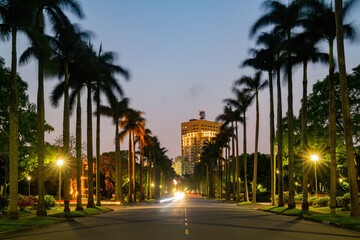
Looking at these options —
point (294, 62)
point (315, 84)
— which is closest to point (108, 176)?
point (315, 84)

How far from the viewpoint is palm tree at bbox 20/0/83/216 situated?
882 inches

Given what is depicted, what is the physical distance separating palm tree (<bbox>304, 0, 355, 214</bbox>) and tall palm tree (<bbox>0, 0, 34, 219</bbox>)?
16551mm

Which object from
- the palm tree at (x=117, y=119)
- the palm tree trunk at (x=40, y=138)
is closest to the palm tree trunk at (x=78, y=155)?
the palm tree trunk at (x=40, y=138)

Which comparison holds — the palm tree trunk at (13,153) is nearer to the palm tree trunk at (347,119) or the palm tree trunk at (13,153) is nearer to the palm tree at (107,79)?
the palm tree at (107,79)

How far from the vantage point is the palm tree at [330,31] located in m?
24.1

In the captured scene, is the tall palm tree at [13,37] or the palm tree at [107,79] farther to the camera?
the palm tree at [107,79]

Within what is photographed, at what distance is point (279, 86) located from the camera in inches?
1366

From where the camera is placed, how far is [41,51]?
22453mm

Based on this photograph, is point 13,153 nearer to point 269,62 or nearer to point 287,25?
point 287,25

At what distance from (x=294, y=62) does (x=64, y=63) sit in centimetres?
1753

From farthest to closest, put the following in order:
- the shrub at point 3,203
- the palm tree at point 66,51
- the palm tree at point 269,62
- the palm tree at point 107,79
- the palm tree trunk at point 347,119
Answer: the palm tree at point 107,79 < the palm tree at point 269,62 < the shrub at point 3,203 < the palm tree at point 66,51 < the palm tree trunk at point 347,119

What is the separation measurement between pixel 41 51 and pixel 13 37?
1.72 metres

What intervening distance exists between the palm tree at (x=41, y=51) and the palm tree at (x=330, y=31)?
49.9 ft

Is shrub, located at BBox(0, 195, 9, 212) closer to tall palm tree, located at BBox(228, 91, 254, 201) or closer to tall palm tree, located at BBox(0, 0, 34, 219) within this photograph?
tall palm tree, located at BBox(0, 0, 34, 219)
